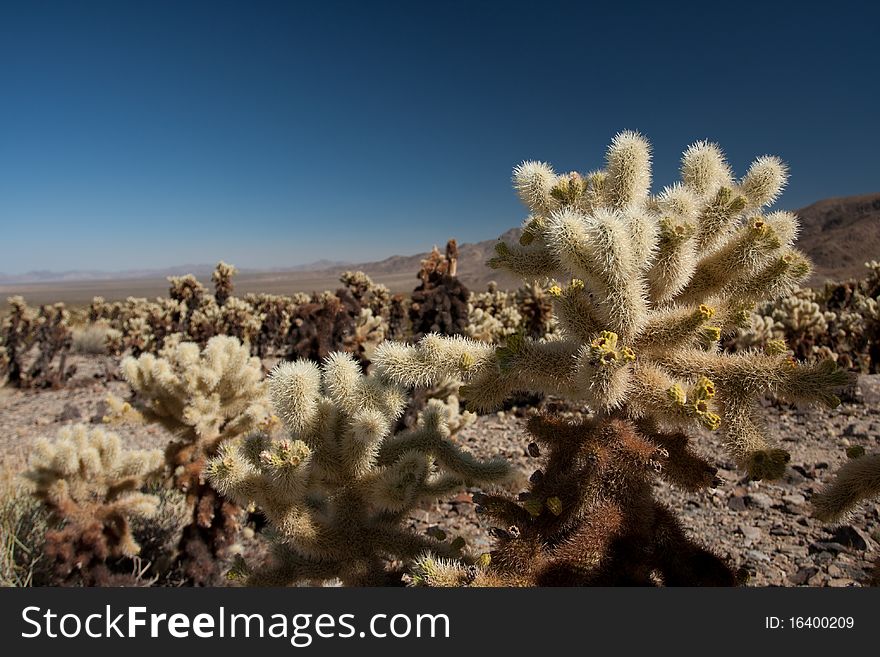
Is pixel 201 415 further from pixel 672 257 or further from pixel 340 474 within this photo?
pixel 672 257

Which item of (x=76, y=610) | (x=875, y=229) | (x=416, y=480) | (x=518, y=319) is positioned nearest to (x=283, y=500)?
(x=416, y=480)

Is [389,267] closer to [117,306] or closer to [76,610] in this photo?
[117,306]

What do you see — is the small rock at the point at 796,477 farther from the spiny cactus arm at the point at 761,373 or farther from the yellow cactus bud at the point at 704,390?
the yellow cactus bud at the point at 704,390

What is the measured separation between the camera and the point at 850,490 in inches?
75.8

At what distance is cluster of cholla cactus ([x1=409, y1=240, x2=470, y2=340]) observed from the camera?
8664mm

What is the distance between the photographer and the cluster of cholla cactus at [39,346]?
55.0ft

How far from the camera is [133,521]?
559 centimetres

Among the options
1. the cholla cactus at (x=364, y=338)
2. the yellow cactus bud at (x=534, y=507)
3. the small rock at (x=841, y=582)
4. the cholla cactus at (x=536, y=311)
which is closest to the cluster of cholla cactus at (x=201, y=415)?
the cholla cactus at (x=364, y=338)

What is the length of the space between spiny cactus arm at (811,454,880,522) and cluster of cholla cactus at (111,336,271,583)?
4.20m

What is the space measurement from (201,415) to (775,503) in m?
5.80

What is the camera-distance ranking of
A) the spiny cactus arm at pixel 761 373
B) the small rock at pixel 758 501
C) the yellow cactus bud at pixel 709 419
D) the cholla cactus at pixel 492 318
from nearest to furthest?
the yellow cactus bud at pixel 709 419 < the spiny cactus arm at pixel 761 373 < the small rock at pixel 758 501 < the cholla cactus at pixel 492 318

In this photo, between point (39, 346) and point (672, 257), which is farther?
point (39, 346)

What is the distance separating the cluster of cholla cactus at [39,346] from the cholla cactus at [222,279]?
5.76 meters

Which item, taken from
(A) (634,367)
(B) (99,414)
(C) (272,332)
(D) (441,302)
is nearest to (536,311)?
(D) (441,302)
